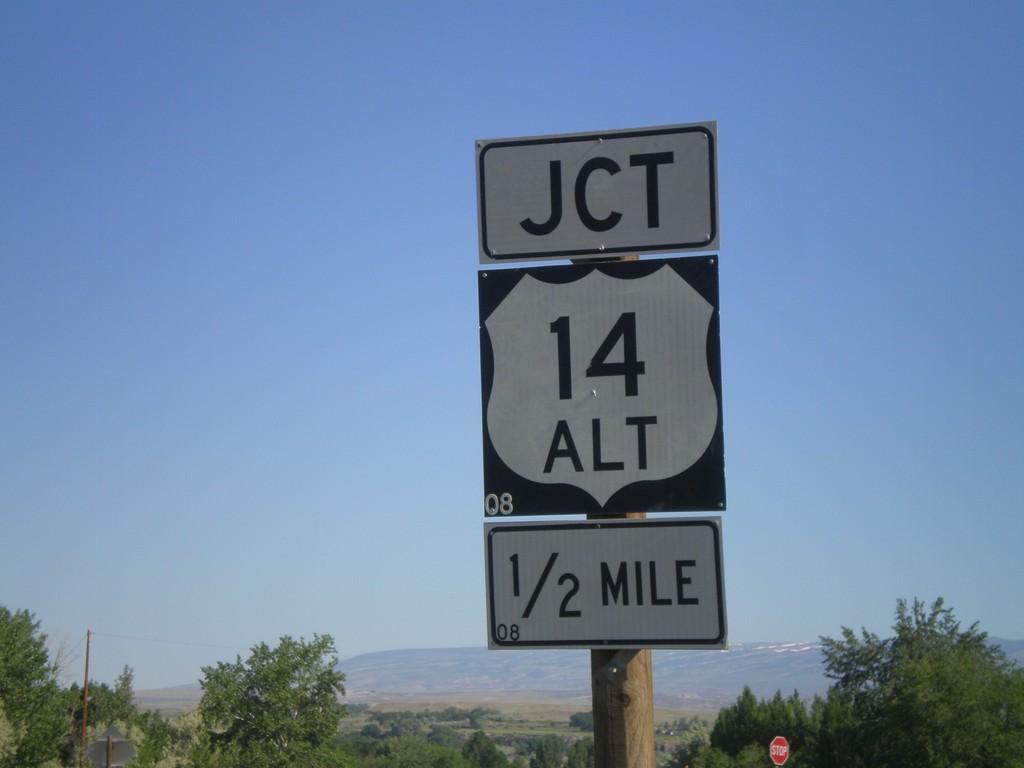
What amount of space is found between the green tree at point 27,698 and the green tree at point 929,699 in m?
42.7

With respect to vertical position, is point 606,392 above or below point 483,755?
above

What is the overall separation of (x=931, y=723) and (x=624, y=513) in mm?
41112

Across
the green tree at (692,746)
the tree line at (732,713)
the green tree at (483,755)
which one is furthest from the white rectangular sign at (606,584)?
the green tree at (483,755)

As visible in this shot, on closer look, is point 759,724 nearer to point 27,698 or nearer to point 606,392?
point 27,698

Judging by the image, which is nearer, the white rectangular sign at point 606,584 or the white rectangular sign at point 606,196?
the white rectangular sign at point 606,584

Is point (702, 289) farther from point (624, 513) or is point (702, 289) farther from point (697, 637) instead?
point (697, 637)

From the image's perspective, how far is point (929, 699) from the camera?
40.9m

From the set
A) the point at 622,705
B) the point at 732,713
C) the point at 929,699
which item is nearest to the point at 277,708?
the point at 732,713

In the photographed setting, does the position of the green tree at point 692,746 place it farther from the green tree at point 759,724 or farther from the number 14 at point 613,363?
the number 14 at point 613,363

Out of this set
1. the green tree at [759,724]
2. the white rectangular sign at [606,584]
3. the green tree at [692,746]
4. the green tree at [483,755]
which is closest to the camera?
the white rectangular sign at [606,584]

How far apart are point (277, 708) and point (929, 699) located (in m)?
54.6

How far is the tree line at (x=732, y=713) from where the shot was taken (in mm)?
40656

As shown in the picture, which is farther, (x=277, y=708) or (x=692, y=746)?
(x=692, y=746)

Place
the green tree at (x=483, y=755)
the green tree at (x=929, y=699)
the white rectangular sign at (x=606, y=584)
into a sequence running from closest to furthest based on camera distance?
the white rectangular sign at (x=606, y=584)
the green tree at (x=929, y=699)
the green tree at (x=483, y=755)
